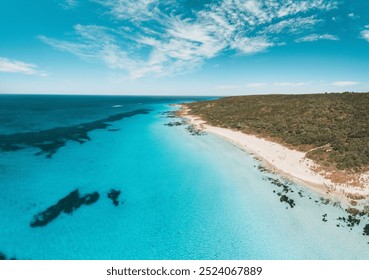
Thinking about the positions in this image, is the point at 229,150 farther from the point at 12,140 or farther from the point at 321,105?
the point at 12,140

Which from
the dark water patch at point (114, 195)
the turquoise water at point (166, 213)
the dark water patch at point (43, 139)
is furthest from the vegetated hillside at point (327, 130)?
the dark water patch at point (43, 139)

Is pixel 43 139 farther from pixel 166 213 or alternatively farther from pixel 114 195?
pixel 166 213

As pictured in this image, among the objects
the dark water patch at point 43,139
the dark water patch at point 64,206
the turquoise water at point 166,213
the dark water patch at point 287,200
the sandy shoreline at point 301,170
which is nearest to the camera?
the turquoise water at point 166,213

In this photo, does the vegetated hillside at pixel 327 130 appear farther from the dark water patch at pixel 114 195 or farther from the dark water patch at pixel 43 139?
the dark water patch at pixel 43 139

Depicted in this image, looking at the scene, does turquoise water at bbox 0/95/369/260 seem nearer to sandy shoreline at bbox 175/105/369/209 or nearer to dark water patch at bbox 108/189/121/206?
dark water patch at bbox 108/189/121/206

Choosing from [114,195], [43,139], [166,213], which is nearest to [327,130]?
[166,213]

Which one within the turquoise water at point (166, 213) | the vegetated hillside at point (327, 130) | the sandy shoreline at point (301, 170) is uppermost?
the vegetated hillside at point (327, 130)
